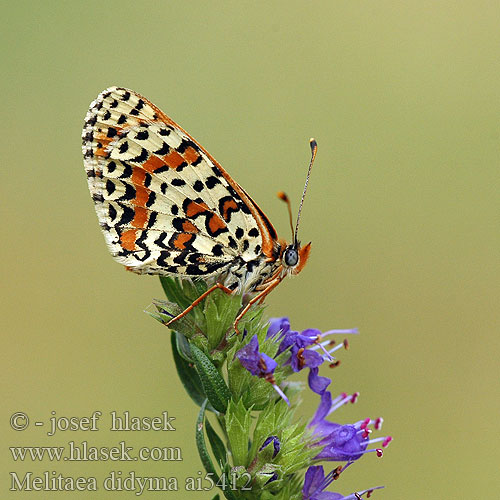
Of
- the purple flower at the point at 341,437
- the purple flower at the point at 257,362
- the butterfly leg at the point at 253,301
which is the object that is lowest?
the purple flower at the point at 341,437

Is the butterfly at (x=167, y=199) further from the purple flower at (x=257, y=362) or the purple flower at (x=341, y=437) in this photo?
the purple flower at (x=341, y=437)

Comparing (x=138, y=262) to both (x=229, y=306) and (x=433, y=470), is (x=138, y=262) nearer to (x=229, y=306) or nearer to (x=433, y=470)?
(x=229, y=306)

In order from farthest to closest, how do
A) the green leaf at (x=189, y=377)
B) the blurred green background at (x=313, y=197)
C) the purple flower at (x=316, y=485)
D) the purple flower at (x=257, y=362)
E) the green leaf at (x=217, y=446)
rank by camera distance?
1. the blurred green background at (x=313, y=197)
2. the green leaf at (x=189, y=377)
3. the green leaf at (x=217, y=446)
4. the purple flower at (x=316, y=485)
5. the purple flower at (x=257, y=362)

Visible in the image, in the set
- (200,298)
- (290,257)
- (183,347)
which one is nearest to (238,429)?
(183,347)

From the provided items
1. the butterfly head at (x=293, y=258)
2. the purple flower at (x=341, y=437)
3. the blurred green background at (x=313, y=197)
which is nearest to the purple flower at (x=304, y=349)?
the purple flower at (x=341, y=437)

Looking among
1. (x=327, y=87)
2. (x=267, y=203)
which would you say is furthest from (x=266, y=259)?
(x=327, y=87)

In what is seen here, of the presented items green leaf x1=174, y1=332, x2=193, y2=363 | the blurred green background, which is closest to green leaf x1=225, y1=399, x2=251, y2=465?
green leaf x1=174, y1=332, x2=193, y2=363
